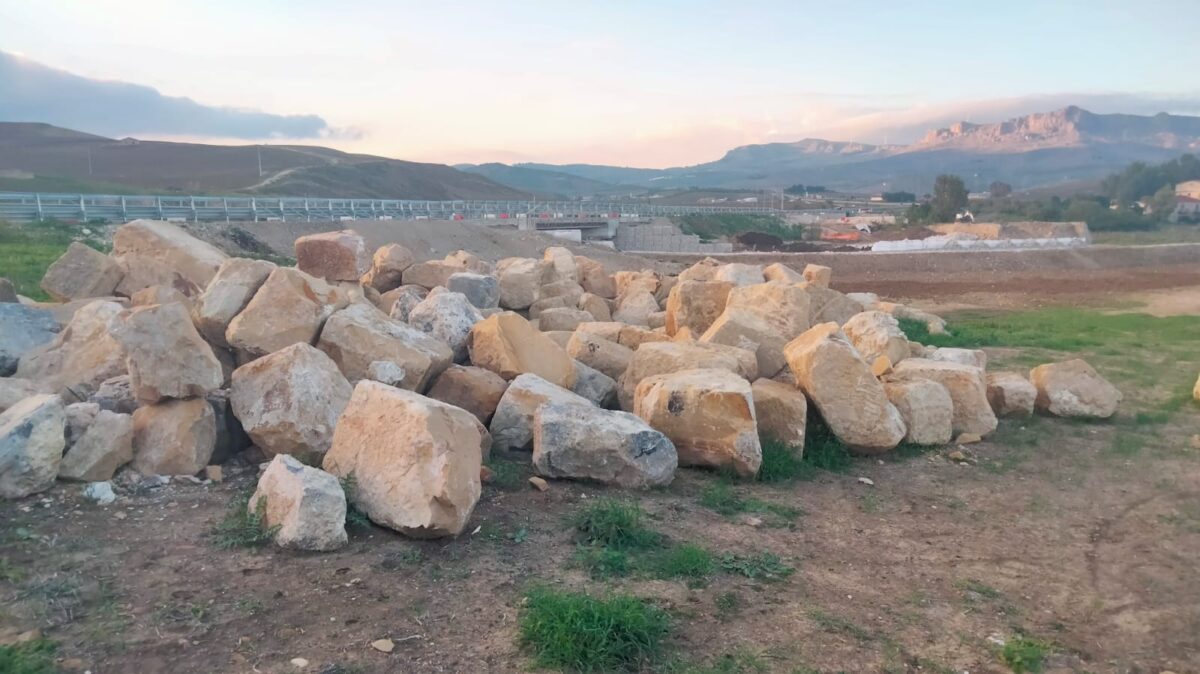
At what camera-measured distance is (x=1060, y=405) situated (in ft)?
30.1

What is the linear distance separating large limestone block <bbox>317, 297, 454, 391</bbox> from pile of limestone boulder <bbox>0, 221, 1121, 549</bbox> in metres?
0.02

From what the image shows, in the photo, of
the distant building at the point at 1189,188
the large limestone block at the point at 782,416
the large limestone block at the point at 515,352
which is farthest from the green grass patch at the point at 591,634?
the distant building at the point at 1189,188

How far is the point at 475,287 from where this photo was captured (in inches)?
408

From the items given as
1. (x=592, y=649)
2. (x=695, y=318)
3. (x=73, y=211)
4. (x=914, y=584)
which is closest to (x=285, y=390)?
(x=592, y=649)

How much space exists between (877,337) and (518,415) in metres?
4.74

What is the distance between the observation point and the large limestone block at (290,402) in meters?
5.77

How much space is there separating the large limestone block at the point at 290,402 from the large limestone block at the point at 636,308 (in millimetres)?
6617

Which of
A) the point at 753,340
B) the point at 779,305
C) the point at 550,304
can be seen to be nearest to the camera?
the point at 753,340

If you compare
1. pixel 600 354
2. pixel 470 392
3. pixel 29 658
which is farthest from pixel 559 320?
pixel 29 658

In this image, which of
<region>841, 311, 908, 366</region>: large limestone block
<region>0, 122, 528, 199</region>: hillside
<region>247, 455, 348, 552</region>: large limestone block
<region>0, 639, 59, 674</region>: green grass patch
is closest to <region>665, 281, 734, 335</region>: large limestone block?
<region>841, 311, 908, 366</region>: large limestone block

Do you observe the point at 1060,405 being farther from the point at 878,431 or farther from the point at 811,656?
the point at 811,656

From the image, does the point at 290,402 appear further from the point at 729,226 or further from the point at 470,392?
the point at 729,226

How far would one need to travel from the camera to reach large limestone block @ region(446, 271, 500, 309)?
405 inches

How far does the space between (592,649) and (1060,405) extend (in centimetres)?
734
